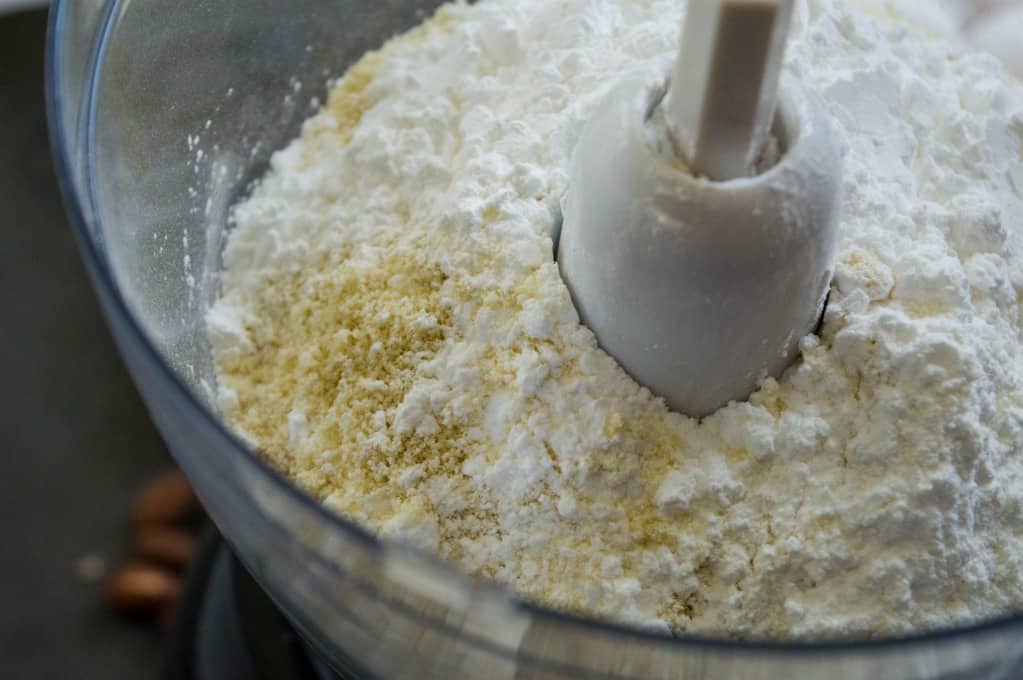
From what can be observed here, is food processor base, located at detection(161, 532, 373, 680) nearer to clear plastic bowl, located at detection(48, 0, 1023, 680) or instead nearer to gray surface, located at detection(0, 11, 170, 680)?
clear plastic bowl, located at detection(48, 0, 1023, 680)

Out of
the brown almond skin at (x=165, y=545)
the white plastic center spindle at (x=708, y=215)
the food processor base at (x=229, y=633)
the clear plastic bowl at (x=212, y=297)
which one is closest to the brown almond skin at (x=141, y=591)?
the brown almond skin at (x=165, y=545)

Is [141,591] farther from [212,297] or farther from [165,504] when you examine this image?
[212,297]

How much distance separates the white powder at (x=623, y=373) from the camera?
22.9 inches

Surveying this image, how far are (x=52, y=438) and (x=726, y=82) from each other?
0.94 meters

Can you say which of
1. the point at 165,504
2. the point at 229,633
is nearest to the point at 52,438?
the point at 165,504

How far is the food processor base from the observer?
76cm

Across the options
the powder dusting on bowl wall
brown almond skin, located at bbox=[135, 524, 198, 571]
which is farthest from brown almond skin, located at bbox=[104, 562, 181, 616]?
the powder dusting on bowl wall

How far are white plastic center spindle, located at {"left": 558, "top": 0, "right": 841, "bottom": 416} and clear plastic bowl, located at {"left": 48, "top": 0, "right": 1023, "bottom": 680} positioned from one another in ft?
0.64

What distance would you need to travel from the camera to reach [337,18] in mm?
877

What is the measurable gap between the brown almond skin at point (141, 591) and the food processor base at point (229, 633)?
253 millimetres

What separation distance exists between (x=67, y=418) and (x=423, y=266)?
2.37 ft

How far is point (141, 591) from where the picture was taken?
1.14 m

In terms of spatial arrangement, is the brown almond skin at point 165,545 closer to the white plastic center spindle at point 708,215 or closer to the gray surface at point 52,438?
the gray surface at point 52,438

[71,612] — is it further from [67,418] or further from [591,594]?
[591,594]
